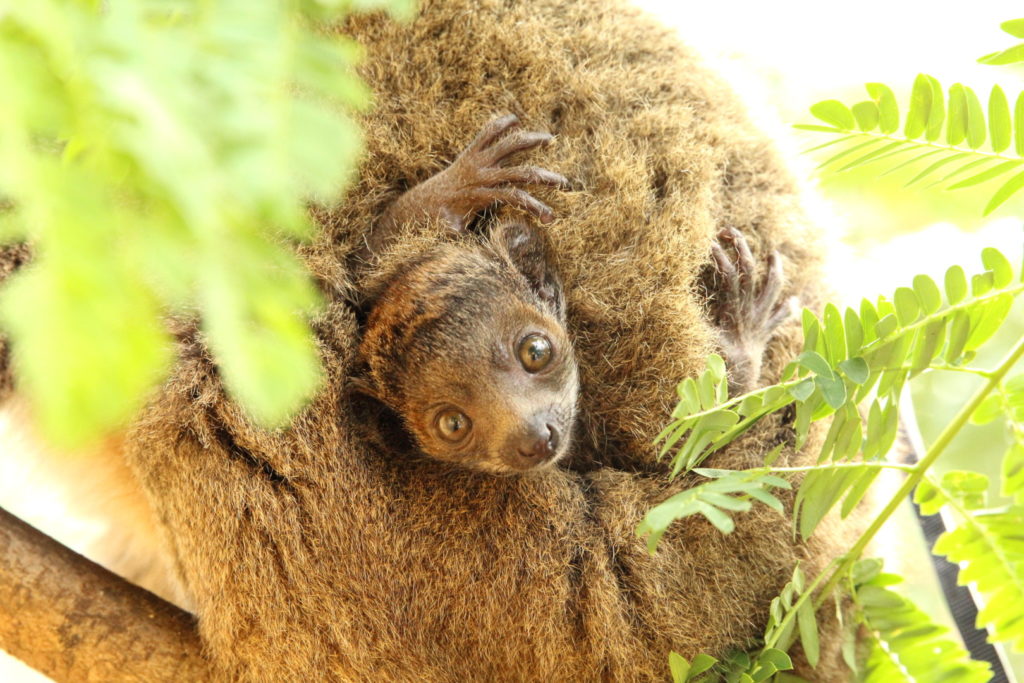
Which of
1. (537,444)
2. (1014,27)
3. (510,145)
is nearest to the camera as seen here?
(1014,27)

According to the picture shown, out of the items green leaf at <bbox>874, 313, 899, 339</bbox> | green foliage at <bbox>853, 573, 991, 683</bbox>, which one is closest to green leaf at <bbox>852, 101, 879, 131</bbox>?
green leaf at <bbox>874, 313, 899, 339</bbox>

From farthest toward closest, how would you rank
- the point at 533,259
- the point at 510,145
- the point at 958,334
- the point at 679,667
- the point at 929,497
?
the point at 533,259 → the point at 510,145 → the point at 679,667 → the point at 929,497 → the point at 958,334

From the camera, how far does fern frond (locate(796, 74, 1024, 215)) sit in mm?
1355

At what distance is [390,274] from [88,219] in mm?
1399

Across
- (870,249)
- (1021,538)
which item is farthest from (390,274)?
(870,249)

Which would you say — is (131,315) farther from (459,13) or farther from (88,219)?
(459,13)

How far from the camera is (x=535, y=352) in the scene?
6.12 feet

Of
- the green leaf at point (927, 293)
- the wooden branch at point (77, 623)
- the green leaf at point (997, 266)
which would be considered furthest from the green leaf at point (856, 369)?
the wooden branch at point (77, 623)

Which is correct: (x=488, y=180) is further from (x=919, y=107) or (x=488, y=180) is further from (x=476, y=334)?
(x=919, y=107)

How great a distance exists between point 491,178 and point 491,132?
0.36ft

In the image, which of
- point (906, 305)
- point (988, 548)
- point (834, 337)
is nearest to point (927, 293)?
point (906, 305)

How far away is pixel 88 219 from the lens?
461mm

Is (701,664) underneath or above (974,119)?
underneath

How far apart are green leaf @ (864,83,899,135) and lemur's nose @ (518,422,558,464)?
0.78 meters
